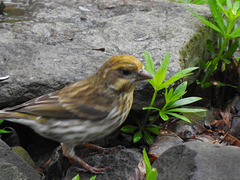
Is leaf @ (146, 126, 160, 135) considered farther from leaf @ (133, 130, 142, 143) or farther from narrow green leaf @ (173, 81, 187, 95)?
narrow green leaf @ (173, 81, 187, 95)

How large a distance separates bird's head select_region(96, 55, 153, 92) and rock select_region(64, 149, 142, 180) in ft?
2.14

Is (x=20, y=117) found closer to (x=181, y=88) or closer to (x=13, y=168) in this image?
(x=13, y=168)

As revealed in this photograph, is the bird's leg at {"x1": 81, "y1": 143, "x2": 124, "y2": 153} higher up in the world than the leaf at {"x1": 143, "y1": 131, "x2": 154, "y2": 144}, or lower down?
lower down

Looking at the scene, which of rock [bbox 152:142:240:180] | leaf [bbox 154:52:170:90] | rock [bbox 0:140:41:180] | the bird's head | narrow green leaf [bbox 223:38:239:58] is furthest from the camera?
narrow green leaf [bbox 223:38:239:58]

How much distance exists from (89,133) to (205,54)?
2.48 metres

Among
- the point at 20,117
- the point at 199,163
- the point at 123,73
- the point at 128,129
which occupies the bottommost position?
the point at 128,129

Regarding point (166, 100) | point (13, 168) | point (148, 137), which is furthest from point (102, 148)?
point (13, 168)

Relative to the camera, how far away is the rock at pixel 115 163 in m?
3.59

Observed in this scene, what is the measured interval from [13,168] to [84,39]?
2.20 meters

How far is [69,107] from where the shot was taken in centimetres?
360

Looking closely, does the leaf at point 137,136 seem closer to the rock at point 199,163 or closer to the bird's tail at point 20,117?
the rock at point 199,163

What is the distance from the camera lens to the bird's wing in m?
3.57

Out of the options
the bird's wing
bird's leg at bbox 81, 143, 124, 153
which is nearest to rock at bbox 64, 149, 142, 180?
bird's leg at bbox 81, 143, 124, 153

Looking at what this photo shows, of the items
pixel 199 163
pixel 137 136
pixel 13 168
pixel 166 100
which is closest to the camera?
pixel 199 163
